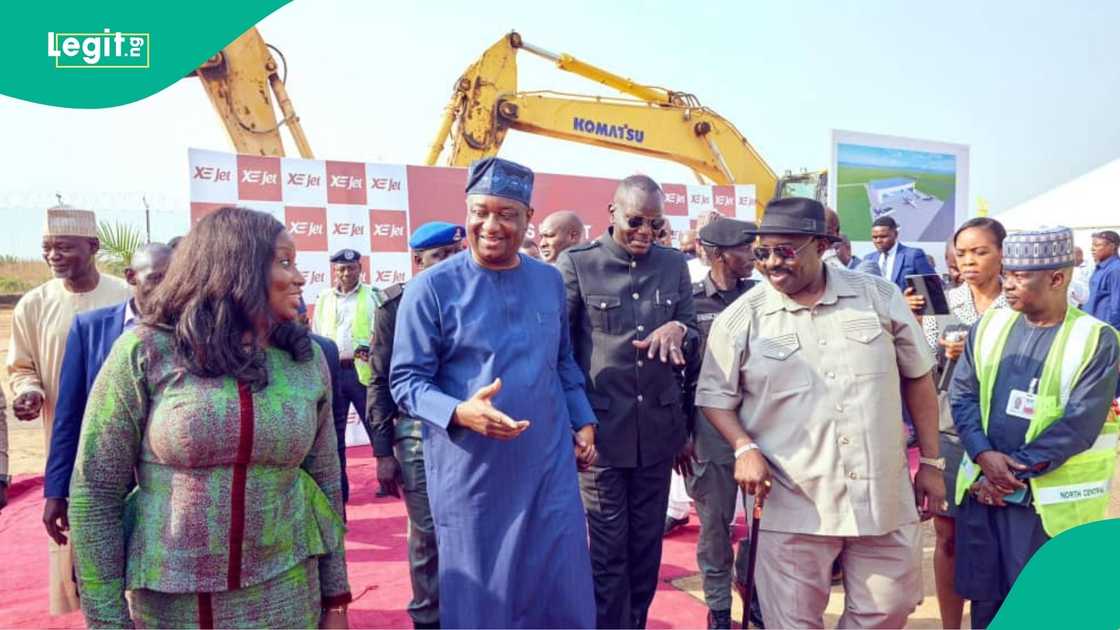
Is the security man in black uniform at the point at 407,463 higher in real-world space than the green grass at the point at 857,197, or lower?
lower

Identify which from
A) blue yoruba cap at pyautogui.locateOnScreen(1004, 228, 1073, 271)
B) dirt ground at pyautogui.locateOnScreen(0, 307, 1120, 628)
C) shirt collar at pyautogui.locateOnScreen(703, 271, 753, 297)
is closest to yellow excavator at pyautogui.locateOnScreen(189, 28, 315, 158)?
dirt ground at pyautogui.locateOnScreen(0, 307, 1120, 628)

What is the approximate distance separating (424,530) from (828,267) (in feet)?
6.35

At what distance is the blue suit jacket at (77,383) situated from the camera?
2.45 m

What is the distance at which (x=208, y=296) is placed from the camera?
5.68 feet

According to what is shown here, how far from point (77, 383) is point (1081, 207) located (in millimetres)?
18905

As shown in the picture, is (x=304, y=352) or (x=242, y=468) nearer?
(x=242, y=468)

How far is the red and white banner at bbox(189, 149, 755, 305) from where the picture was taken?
261 inches

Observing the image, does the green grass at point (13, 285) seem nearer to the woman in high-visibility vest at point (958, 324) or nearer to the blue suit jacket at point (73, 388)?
the blue suit jacket at point (73, 388)

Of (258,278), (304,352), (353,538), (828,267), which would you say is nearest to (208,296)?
(258,278)

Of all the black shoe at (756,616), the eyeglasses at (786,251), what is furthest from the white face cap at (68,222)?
the black shoe at (756,616)

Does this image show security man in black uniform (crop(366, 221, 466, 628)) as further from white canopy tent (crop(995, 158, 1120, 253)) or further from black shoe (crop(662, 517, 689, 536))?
white canopy tent (crop(995, 158, 1120, 253))

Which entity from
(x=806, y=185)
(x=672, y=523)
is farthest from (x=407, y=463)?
(x=806, y=185)

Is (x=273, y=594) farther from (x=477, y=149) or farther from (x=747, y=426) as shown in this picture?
(x=477, y=149)

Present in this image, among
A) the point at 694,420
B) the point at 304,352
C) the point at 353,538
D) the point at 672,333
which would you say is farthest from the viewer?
the point at 353,538
